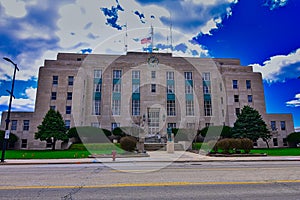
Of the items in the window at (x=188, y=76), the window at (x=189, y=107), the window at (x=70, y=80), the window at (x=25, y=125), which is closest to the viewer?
the window at (x=25, y=125)

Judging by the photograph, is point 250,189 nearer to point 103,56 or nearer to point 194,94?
point 194,94

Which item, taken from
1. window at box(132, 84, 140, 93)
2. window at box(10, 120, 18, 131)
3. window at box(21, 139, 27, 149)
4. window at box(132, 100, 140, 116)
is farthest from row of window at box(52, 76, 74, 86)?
window at box(132, 100, 140, 116)

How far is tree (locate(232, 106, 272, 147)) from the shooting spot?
31047 mm

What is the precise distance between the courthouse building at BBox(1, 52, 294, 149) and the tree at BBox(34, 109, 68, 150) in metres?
6.08

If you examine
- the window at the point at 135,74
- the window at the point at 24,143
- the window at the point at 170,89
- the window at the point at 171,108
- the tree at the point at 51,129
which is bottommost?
the window at the point at 24,143

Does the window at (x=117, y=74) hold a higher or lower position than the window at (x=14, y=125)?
higher

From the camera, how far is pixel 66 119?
118ft

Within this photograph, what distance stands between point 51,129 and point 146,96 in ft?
56.5

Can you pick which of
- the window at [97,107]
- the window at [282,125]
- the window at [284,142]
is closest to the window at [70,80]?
the window at [97,107]

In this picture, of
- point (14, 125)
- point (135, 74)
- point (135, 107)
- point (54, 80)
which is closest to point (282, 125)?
point (135, 107)

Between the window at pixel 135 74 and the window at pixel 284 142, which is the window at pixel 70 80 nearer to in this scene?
the window at pixel 135 74

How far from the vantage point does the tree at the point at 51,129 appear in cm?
2827

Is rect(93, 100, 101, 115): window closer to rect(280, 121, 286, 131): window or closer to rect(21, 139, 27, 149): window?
rect(21, 139, 27, 149): window

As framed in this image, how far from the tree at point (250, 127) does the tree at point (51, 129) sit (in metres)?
25.1
